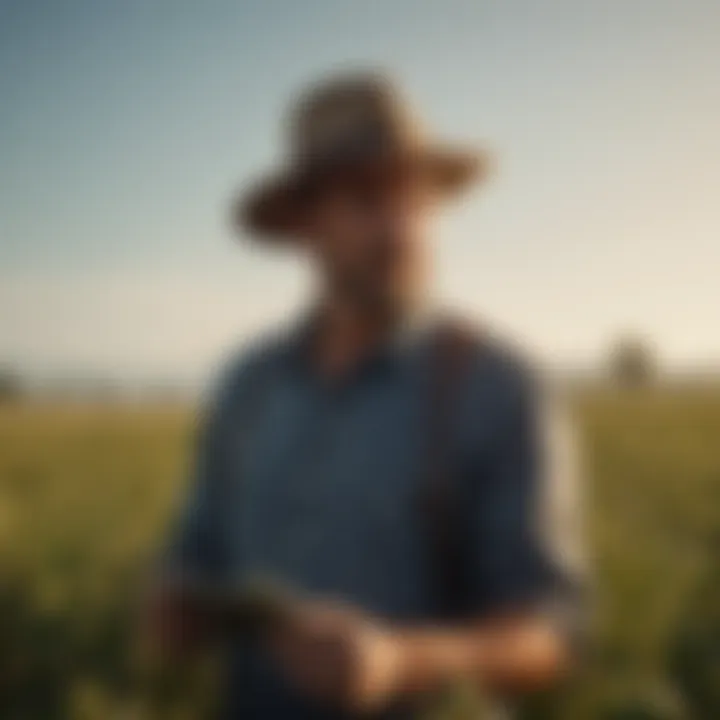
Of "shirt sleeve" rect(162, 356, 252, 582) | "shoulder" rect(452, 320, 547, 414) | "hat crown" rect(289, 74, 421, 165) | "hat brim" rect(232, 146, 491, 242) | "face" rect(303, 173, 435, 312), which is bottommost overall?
"shirt sleeve" rect(162, 356, 252, 582)

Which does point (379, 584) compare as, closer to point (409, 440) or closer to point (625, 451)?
point (409, 440)

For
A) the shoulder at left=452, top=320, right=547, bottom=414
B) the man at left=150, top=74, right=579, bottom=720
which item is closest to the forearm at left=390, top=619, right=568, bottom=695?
the man at left=150, top=74, right=579, bottom=720

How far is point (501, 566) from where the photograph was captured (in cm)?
61

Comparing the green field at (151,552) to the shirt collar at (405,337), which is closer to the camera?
the shirt collar at (405,337)

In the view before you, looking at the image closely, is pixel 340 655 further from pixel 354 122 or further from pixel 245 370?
pixel 354 122

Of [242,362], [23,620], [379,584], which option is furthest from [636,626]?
[23,620]

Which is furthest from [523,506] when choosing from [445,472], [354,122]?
[354,122]

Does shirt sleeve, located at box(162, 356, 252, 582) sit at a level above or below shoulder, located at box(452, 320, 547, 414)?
below

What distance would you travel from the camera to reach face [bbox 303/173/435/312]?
62 centimetres

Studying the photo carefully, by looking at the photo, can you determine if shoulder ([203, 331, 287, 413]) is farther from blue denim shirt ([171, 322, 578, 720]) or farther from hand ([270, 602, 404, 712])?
hand ([270, 602, 404, 712])

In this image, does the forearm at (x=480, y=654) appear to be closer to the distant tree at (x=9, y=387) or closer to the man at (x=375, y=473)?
the man at (x=375, y=473)

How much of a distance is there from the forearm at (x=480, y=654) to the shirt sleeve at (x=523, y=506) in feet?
0.05

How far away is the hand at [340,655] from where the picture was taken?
60cm

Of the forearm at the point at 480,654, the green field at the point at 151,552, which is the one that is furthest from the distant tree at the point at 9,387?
the forearm at the point at 480,654
